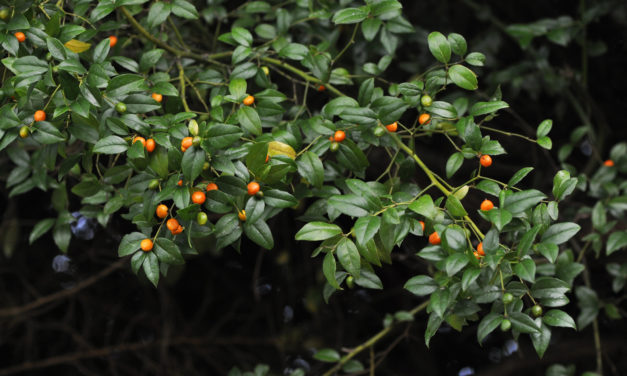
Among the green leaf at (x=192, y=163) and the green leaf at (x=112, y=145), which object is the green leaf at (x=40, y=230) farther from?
the green leaf at (x=192, y=163)

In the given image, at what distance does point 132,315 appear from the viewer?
2.46 metres

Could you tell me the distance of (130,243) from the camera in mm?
1030

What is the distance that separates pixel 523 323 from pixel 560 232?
171 mm

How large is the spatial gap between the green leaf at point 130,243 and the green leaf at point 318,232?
0.94 feet

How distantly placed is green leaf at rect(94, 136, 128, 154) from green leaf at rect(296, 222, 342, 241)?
35 cm

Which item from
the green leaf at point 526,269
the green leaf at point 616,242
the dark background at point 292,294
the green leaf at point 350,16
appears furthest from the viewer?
the dark background at point 292,294

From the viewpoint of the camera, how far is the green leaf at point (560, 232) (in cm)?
99

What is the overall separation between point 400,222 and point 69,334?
1.98 metres

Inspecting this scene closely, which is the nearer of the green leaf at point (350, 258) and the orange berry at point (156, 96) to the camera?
the green leaf at point (350, 258)

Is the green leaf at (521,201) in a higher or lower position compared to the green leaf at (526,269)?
higher

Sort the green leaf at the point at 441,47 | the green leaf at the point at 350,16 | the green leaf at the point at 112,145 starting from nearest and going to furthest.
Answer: the green leaf at the point at 112,145 → the green leaf at the point at 441,47 → the green leaf at the point at 350,16

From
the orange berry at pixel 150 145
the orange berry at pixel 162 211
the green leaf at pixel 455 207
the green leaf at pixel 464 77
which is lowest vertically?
the orange berry at pixel 162 211

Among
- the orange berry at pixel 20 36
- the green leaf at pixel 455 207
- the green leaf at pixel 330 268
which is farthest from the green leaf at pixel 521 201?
the orange berry at pixel 20 36

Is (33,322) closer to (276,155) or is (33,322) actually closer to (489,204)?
(276,155)
